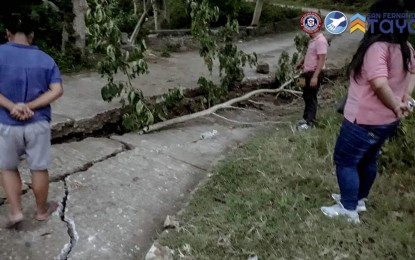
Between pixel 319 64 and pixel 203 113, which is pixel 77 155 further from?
pixel 319 64

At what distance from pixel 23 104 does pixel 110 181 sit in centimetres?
113

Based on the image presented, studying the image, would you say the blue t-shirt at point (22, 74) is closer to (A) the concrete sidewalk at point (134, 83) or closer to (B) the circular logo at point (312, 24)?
(A) the concrete sidewalk at point (134, 83)

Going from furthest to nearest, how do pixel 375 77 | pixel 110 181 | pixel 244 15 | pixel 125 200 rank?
pixel 244 15 < pixel 110 181 < pixel 125 200 < pixel 375 77

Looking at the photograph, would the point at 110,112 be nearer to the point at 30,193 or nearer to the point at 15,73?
the point at 30,193

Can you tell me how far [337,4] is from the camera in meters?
22.1

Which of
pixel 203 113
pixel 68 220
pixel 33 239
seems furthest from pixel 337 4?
pixel 33 239

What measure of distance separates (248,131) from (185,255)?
2.82 meters

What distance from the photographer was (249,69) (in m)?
8.27

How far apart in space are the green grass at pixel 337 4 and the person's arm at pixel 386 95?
61.1 feet

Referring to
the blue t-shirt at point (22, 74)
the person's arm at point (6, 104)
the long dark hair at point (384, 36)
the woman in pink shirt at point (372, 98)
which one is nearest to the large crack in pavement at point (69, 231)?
the blue t-shirt at point (22, 74)

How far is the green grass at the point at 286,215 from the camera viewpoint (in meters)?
2.90

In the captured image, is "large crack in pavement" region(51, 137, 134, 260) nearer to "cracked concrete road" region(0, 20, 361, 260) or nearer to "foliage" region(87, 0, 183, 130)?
"cracked concrete road" region(0, 20, 361, 260)

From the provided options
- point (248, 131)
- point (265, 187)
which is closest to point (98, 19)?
point (248, 131)

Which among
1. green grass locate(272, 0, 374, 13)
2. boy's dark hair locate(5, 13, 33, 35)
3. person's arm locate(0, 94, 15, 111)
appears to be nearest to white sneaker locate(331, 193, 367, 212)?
person's arm locate(0, 94, 15, 111)
